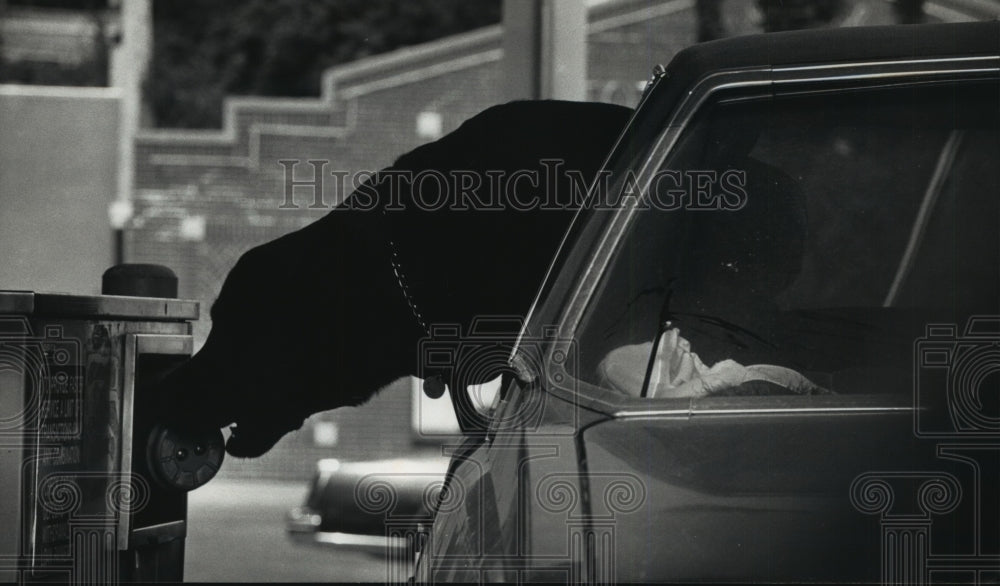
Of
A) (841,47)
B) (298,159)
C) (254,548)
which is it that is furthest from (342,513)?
(298,159)

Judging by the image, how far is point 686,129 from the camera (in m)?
2.09

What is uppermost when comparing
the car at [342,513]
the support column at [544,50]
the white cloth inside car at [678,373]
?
the support column at [544,50]

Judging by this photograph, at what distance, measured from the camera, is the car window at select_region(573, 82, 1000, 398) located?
2.02 m

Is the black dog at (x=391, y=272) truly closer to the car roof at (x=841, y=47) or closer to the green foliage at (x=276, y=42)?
the car roof at (x=841, y=47)

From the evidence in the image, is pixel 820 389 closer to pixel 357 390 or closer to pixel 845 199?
pixel 845 199

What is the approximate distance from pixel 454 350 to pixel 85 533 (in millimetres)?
889

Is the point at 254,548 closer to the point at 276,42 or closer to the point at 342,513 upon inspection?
the point at 342,513

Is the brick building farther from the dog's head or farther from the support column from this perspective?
the dog's head

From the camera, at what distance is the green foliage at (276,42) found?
72.8 ft

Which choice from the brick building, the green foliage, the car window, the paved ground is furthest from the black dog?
the green foliage

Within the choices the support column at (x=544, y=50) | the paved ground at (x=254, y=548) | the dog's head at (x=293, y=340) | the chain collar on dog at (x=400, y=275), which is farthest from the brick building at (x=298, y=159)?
the chain collar on dog at (x=400, y=275)

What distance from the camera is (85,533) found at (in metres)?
2.78

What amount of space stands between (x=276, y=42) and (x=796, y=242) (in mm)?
21252

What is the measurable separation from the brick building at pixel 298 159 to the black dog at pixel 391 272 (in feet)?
35.3
